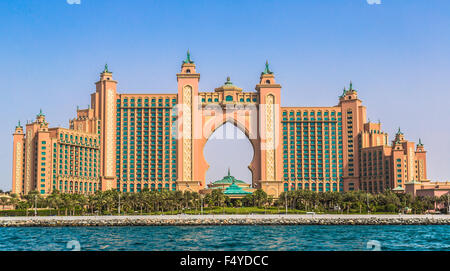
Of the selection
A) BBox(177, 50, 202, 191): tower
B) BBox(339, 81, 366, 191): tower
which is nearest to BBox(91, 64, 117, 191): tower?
BBox(177, 50, 202, 191): tower

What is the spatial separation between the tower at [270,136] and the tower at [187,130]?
22.9 metres

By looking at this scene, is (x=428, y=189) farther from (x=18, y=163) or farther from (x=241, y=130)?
(x=18, y=163)

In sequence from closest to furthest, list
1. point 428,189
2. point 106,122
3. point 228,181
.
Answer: point 428,189
point 106,122
point 228,181

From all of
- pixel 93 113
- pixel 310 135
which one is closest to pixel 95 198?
pixel 93 113

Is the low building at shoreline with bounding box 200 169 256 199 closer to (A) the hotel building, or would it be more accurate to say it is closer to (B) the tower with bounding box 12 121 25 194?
(A) the hotel building

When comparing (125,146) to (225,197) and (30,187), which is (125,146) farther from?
(225,197)

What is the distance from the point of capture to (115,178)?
187m

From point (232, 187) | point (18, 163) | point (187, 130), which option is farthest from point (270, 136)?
point (18, 163)

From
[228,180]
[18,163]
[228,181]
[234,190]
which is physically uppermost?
[18,163]

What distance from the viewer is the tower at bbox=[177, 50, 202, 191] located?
602 feet

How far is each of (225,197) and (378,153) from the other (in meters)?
63.4

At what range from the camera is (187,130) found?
186125mm

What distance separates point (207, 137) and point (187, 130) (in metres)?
7.62

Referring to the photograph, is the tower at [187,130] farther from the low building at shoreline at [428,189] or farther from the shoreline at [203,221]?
the shoreline at [203,221]
